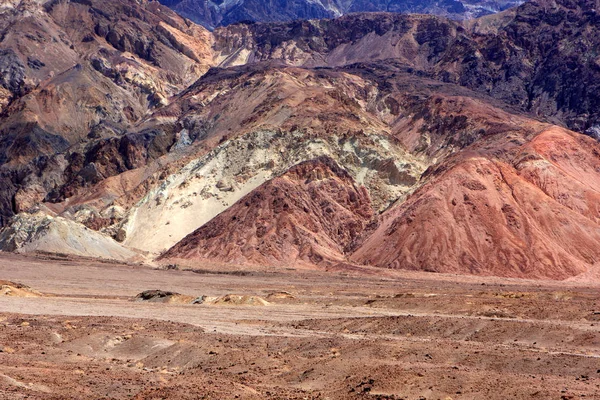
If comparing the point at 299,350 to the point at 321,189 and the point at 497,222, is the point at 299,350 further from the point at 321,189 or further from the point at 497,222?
the point at 321,189

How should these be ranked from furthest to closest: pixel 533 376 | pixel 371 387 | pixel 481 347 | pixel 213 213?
1. pixel 213 213
2. pixel 481 347
3. pixel 533 376
4. pixel 371 387

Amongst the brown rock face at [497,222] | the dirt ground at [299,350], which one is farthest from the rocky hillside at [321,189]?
the dirt ground at [299,350]

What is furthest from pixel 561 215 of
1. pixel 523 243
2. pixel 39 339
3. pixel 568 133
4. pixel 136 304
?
pixel 39 339

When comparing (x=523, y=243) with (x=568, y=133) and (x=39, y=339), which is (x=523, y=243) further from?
(x=39, y=339)

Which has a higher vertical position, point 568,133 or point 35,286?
point 568,133

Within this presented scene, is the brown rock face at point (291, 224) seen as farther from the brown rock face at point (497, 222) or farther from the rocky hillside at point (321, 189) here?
the brown rock face at point (497, 222)

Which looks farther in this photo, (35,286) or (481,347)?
(35,286)

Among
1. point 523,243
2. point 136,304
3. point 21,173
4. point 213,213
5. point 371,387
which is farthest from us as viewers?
point 21,173

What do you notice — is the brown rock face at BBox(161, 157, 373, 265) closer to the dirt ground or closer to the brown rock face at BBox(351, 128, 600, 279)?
the brown rock face at BBox(351, 128, 600, 279)
